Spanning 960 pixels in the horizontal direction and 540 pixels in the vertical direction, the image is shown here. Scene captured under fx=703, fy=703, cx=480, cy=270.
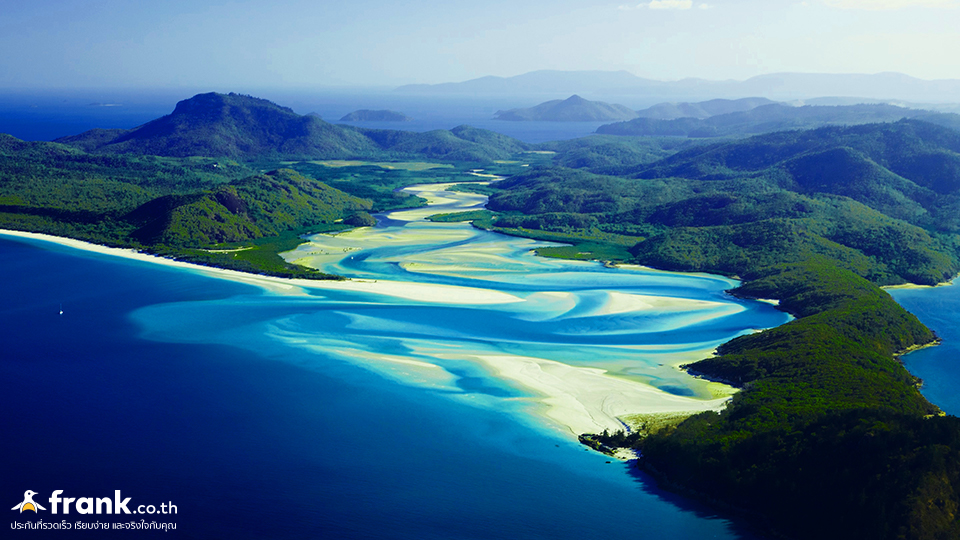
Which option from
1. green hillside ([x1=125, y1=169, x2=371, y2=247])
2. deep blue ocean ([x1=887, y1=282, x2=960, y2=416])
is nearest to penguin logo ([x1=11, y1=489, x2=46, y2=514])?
deep blue ocean ([x1=887, y1=282, x2=960, y2=416])

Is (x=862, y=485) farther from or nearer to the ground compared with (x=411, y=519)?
farther from the ground

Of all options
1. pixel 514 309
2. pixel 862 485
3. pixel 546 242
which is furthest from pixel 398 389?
pixel 546 242

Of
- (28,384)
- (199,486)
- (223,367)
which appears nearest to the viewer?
(199,486)

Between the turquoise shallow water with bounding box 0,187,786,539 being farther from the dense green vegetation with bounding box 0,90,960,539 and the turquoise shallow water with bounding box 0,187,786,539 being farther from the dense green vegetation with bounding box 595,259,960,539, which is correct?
the dense green vegetation with bounding box 0,90,960,539

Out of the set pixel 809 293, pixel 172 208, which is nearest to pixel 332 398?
pixel 809 293

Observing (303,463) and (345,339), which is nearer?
(303,463)

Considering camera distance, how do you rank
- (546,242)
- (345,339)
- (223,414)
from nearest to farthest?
(223,414) < (345,339) < (546,242)

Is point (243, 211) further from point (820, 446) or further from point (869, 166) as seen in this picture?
point (869, 166)

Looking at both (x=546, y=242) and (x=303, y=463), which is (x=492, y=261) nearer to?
(x=546, y=242)

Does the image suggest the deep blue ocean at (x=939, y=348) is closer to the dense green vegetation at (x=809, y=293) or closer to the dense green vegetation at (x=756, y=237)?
the dense green vegetation at (x=809, y=293)
